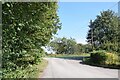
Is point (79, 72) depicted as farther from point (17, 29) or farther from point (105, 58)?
point (105, 58)

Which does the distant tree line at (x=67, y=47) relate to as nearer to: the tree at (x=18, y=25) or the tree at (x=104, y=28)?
the tree at (x=104, y=28)

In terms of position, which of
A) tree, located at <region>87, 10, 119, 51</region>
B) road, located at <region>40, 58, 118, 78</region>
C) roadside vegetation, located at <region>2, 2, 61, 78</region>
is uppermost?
tree, located at <region>87, 10, 119, 51</region>

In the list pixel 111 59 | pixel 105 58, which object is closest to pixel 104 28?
pixel 105 58

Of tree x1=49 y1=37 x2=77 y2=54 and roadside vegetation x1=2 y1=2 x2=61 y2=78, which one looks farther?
tree x1=49 y1=37 x2=77 y2=54

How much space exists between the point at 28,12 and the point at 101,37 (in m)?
89.5

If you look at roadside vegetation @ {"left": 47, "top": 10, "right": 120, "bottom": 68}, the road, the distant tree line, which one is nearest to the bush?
roadside vegetation @ {"left": 47, "top": 10, "right": 120, "bottom": 68}

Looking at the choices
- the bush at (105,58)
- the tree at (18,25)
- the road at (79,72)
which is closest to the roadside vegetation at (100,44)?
the bush at (105,58)

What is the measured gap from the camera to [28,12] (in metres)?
12.7

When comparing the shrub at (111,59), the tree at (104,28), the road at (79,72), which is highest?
the tree at (104,28)

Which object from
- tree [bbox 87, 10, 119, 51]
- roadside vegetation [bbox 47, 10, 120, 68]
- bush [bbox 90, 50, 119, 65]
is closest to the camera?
bush [bbox 90, 50, 119, 65]

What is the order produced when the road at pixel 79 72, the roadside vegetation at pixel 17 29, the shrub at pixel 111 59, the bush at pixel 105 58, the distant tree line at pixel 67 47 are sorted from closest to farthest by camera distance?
1. the roadside vegetation at pixel 17 29
2. the road at pixel 79 72
3. the shrub at pixel 111 59
4. the bush at pixel 105 58
5. the distant tree line at pixel 67 47

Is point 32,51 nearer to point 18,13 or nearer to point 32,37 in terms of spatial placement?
point 32,37

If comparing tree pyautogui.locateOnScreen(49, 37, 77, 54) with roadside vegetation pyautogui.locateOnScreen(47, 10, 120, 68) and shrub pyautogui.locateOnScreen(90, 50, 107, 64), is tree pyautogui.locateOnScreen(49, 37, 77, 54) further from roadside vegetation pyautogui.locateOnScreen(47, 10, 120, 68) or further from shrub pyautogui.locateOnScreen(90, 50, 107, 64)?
shrub pyautogui.locateOnScreen(90, 50, 107, 64)

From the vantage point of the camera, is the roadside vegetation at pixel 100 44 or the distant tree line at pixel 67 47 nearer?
the roadside vegetation at pixel 100 44
